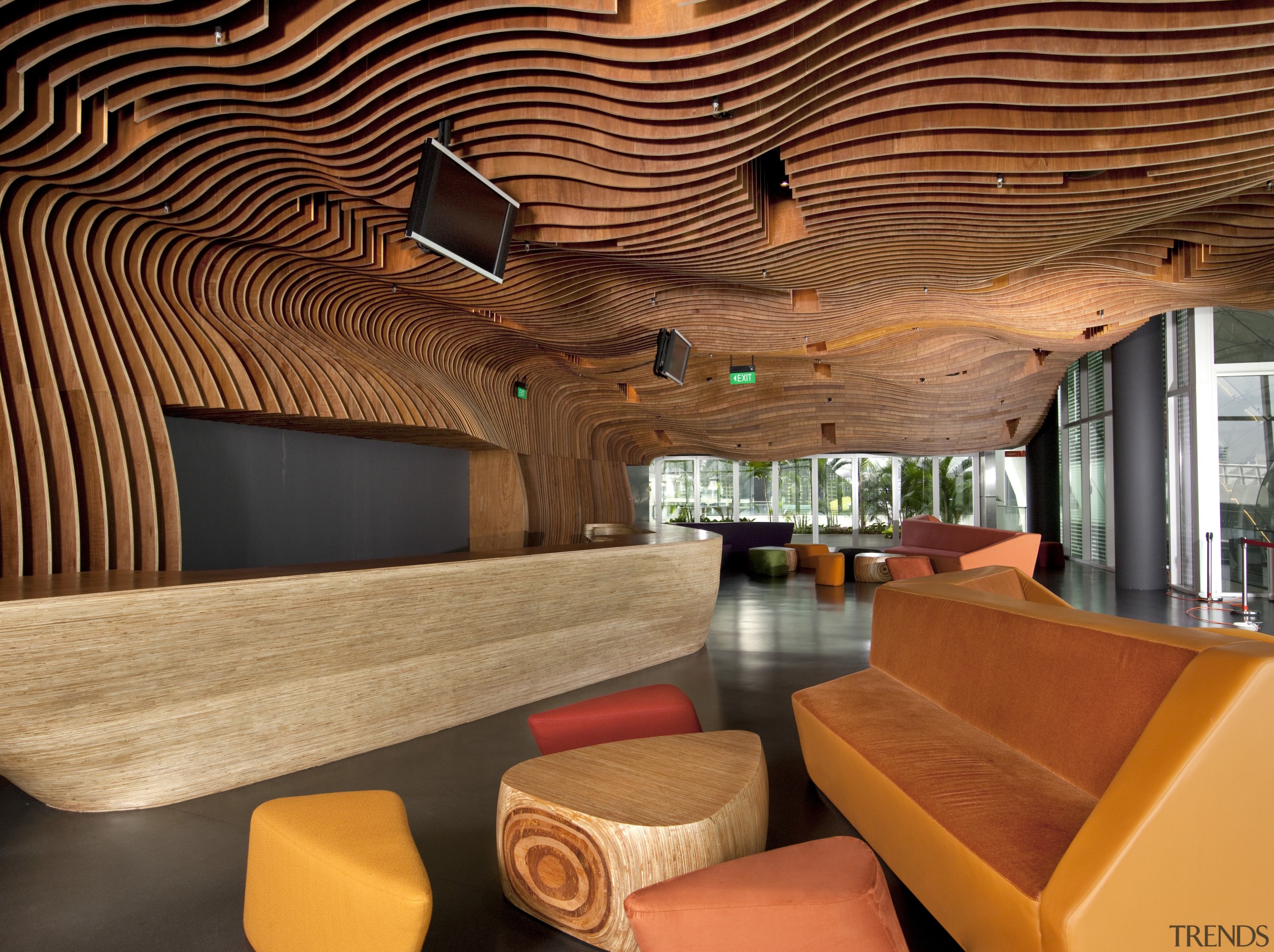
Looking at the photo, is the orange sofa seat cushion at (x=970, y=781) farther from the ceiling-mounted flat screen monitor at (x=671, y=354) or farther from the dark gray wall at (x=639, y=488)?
the dark gray wall at (x=639, y=488)

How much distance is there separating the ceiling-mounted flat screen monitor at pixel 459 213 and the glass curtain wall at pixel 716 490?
702 inches

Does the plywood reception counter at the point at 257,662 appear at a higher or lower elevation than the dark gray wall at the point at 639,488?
lower

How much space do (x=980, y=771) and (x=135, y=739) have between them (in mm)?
3282

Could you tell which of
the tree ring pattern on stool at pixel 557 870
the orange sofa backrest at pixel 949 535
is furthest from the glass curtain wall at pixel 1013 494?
the tree ring pattern on stool at pixel 557 870

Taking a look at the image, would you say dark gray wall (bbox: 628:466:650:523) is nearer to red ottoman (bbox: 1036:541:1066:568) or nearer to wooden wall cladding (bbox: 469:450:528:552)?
wooden wall cladding (bbox: 469:450:528:552)

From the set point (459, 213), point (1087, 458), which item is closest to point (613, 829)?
point (459, 213)

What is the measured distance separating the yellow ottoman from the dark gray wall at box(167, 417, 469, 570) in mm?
4052

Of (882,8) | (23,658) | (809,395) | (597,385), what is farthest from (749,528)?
(23,658)

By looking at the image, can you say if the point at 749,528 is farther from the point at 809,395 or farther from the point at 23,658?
the point at 23,658

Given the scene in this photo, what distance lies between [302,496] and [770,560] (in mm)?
7750

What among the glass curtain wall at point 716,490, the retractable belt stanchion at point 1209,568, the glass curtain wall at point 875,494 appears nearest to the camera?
the retractable belt stanchion at point 1209,568

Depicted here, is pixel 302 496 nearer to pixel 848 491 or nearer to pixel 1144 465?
pixel 1144 465

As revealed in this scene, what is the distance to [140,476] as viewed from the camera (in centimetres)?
528

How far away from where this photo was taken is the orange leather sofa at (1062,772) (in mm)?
1418
